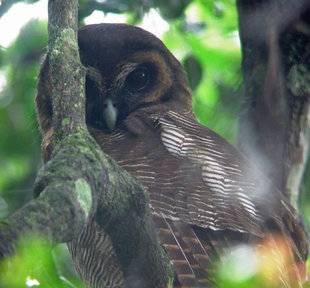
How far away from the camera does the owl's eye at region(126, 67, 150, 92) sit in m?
3.72

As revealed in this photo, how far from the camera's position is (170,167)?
2.82m

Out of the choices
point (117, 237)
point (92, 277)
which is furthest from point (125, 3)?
point (117, 237)

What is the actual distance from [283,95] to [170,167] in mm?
1061

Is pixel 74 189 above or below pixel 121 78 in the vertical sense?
below

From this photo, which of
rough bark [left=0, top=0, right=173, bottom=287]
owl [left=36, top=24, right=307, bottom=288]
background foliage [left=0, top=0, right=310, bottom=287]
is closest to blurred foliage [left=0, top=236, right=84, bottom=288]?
rough bark [left=0, top=0, right=173, bottom=287]

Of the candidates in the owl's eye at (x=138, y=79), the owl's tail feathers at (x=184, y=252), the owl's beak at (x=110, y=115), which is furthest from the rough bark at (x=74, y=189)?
the owl's eye at (x=138, y=79)

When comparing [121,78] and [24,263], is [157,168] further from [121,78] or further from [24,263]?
[24,263]

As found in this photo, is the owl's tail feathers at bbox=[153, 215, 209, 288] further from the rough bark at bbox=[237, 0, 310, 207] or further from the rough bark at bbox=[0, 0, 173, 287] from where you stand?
the rough bark at bbox=[237, 0, 310, 207]

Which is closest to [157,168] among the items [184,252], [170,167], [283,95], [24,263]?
[170,167]

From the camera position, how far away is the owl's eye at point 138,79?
3.72 metres

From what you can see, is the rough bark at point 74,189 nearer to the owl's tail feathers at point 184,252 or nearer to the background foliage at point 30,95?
the owl's tail feathers at point 184,252

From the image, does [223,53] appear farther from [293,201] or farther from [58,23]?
[58,23]

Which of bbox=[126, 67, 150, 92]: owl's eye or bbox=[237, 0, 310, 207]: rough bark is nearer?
bbox=[237, 0, 310, 207]: rough bark

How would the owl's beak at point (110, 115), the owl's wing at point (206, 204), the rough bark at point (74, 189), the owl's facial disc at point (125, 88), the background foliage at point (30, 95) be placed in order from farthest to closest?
1. the background foliage at point (30, 95)
2. the owl's facial disc at point (125, 88)
3. the owl's beak at point (110, 115)
4. the owl's wing at point (206, 204)
5. the rough bark at point (74, 189)
